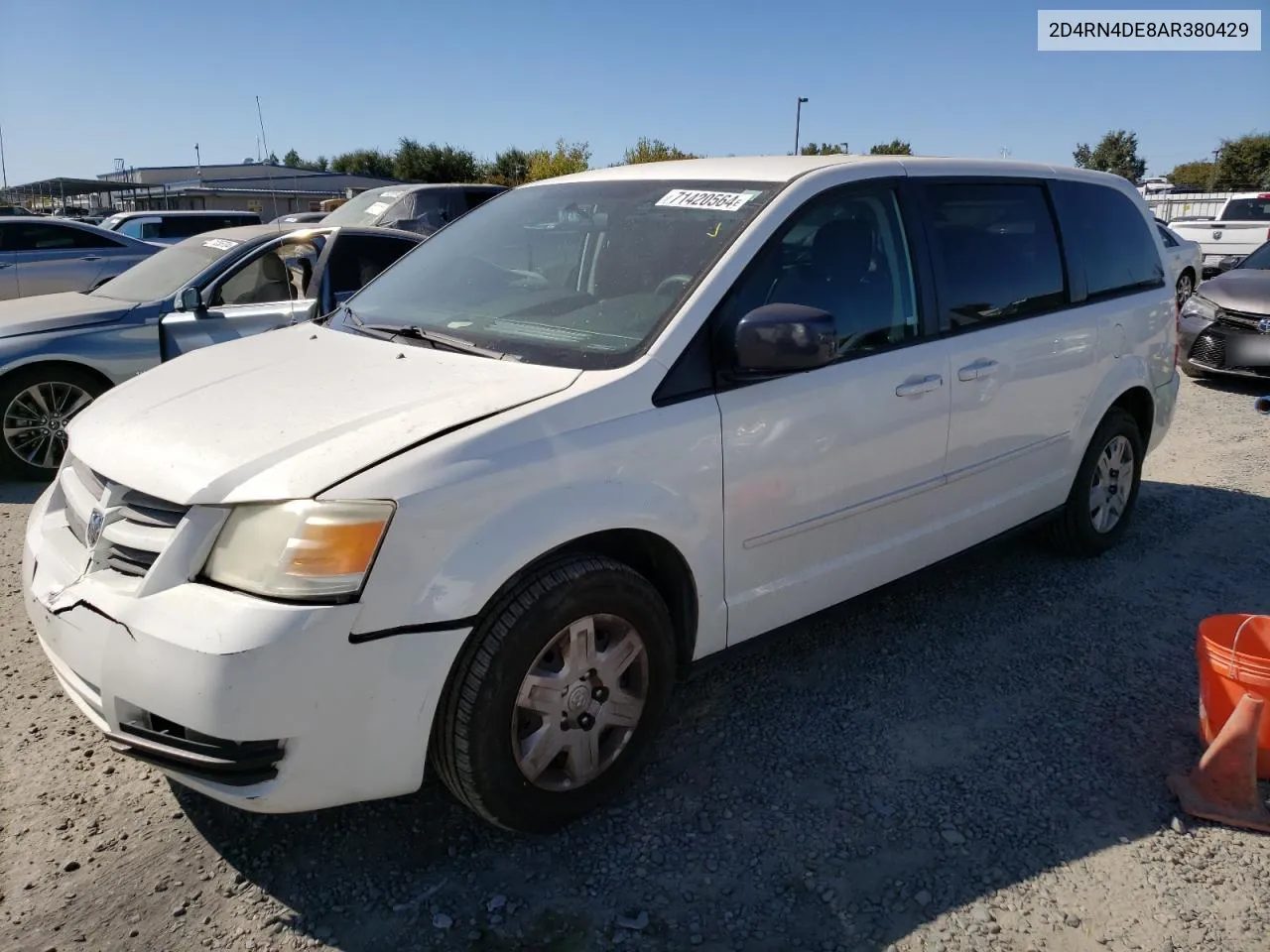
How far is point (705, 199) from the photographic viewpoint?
130 inches

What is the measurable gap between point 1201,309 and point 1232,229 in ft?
30.4

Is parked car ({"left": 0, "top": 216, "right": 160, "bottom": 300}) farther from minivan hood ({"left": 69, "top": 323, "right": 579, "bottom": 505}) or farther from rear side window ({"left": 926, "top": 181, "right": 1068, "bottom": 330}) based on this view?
rear side window ({"left": 926, "top": 181, "right": 1068, "bottom": 330})

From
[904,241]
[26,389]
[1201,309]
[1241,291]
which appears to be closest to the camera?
[904,241]

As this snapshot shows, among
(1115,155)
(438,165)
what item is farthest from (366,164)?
(1115,155)

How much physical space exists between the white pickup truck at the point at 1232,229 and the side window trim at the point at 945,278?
46.6 feet

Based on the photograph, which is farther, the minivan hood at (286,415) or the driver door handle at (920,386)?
the driver door handle at (920,386)

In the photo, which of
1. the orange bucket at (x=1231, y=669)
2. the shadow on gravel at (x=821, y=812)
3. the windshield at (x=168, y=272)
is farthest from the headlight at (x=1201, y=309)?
the windshield at (x=168, y=272)

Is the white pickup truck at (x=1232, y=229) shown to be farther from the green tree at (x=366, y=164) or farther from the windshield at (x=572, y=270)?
the green tree at (x=366, y=164)

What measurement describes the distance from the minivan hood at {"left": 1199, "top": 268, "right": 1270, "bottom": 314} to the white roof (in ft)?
20.0

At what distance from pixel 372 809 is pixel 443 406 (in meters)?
1.24

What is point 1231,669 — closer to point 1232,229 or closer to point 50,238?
point 50,238

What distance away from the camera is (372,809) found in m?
2.89

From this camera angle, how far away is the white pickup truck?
16.5 m

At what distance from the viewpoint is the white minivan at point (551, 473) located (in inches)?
89.4
